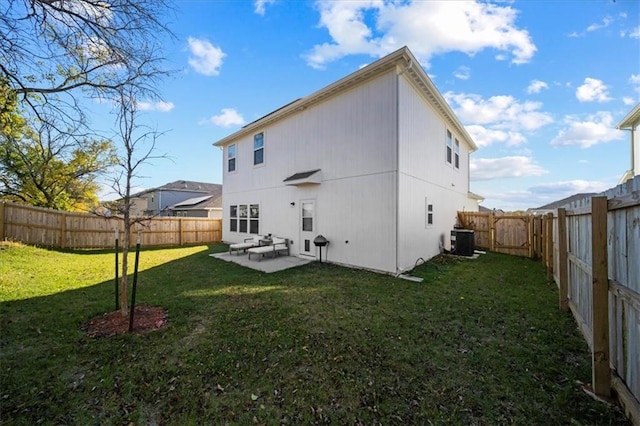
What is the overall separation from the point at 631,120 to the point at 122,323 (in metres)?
19.2

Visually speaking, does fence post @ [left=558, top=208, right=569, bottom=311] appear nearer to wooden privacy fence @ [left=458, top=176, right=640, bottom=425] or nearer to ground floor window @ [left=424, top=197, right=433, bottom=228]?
wooden privacy fence @ [left=458, top=176, right=640, bottom=425]

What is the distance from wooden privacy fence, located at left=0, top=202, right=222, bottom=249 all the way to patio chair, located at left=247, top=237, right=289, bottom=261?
12.7 ft

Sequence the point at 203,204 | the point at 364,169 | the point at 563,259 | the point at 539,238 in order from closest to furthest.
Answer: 1. the point at 563,259
2. the point at 364,169
3. the point at 539,238
4. the point at 203,204

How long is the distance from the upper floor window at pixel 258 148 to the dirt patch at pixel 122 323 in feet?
28.8

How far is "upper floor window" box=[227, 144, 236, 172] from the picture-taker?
47.1 ft

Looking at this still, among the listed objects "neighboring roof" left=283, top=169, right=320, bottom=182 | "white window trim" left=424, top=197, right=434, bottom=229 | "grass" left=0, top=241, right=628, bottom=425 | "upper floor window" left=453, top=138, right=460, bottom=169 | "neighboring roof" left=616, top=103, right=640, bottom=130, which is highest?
"neighboring roof" left=616, top=103, right=640, bottom=130

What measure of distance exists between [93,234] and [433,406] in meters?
16.2

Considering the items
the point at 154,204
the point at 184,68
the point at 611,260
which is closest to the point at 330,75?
the point at 184,68

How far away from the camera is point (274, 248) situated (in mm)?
10188

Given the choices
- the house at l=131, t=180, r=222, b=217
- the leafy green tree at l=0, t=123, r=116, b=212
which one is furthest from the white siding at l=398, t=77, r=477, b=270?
the house at l=131, t=180, r=222, b=217

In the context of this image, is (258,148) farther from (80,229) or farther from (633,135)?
(633,135)

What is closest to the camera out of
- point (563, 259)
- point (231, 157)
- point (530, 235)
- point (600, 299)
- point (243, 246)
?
point (600, 299)

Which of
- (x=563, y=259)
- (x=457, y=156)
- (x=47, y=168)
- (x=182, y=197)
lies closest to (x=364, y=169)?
(x=563, y=259)

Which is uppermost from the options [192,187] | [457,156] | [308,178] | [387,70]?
[387,70]
